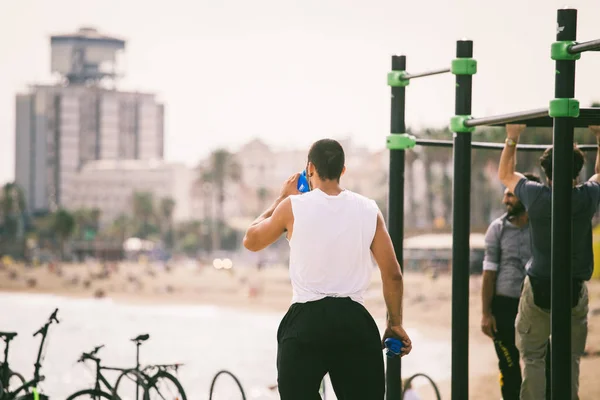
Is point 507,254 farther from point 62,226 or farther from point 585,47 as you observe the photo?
point 62,226

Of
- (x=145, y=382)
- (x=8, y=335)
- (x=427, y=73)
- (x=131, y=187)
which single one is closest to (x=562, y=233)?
(x=427, y=73)

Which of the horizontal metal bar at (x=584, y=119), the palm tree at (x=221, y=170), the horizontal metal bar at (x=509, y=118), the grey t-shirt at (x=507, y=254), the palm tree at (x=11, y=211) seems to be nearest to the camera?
the horizontal metal bar at (x=509, y=118)

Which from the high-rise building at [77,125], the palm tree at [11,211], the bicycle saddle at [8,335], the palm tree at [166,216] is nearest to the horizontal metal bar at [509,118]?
the bicycle saddle at [8,335]

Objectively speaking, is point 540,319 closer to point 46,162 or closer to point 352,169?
point 352,169

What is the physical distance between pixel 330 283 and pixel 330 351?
25cm

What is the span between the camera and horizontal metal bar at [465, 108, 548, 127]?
4352 millimetres

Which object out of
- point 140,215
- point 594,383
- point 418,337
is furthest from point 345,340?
point 140,215

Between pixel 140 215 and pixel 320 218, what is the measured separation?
130 m

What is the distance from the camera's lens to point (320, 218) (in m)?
3.82

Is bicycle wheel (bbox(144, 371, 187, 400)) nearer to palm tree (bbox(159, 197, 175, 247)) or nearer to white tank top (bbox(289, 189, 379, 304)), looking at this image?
white tank top (bbox(289, 189, 379, 304))

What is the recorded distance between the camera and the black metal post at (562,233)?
4117 mm

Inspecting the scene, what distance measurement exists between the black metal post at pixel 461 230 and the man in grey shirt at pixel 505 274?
0.70 m

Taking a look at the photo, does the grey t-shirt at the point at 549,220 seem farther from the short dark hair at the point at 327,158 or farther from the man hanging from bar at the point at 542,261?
the short dark hair at the point at 327,158

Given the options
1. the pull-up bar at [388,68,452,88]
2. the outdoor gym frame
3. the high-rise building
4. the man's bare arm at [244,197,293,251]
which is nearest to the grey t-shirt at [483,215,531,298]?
the outdoor gym frame
